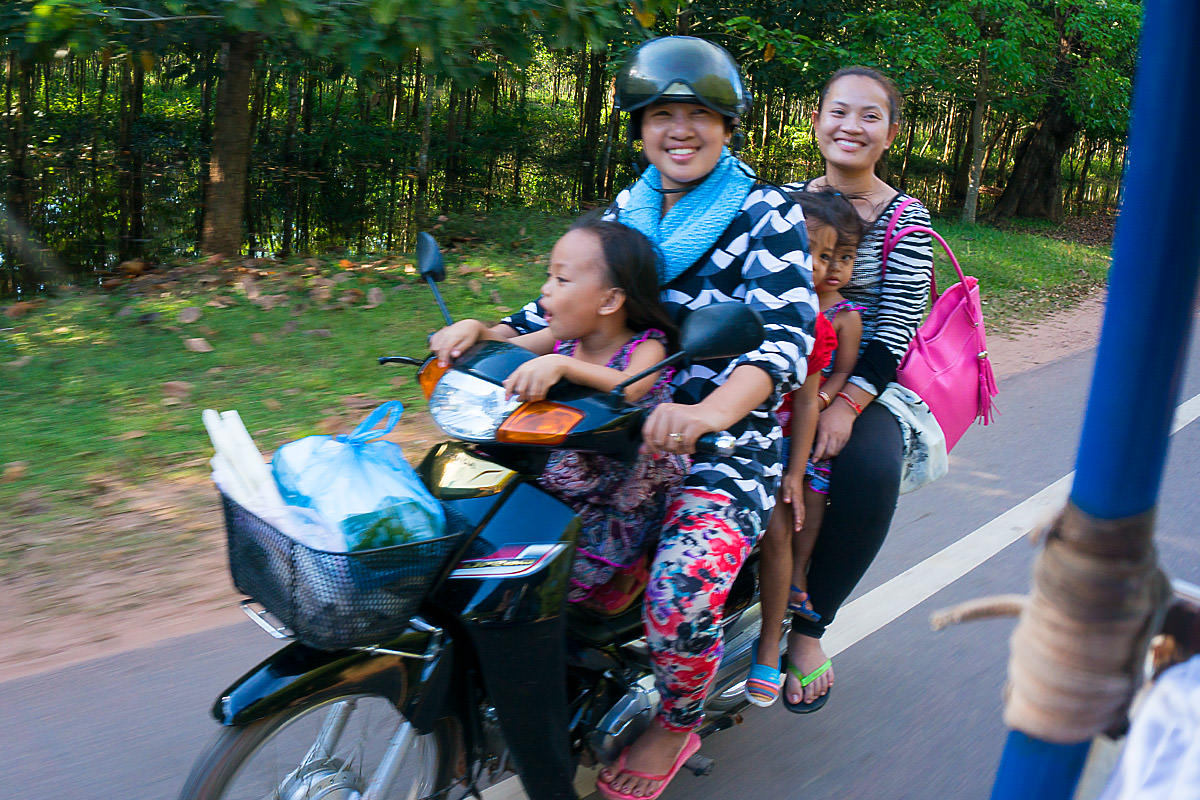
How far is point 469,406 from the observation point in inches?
83.7

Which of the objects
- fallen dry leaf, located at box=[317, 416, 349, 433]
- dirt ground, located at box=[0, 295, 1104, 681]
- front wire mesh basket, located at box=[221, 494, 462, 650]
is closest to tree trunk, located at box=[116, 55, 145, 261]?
fallen dry leaf, located at box=[317, 416, 349, 433]

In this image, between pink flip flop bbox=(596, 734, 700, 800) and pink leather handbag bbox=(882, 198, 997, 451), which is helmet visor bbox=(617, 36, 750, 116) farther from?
pink flip flop bbox=(596, 734, 700, 800)

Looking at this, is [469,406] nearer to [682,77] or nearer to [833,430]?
[682,77]

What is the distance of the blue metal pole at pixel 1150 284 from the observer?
→ 33.3 inches

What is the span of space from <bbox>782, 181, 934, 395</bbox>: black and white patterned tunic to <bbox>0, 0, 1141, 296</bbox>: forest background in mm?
3888

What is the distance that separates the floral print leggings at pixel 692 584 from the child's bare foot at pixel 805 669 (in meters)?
0.56

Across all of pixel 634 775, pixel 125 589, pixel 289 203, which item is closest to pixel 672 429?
pixel 634 775

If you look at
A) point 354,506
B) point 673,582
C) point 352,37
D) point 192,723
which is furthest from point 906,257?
point 352,37

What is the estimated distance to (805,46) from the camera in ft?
43.7

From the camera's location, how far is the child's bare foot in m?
2.91

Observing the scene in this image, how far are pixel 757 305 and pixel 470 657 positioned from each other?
1062 millimetres

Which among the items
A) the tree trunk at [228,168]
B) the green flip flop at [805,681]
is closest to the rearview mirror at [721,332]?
the green flip flop at [805,681]

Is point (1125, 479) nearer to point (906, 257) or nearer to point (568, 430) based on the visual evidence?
point (568, 430)

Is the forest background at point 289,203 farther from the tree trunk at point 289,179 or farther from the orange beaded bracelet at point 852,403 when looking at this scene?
the orange beaded bracelet at point 852,403
